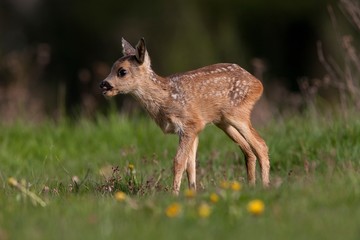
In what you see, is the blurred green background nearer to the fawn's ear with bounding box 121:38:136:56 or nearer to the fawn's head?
the fawn's ear with bounding box 121:38:136:56

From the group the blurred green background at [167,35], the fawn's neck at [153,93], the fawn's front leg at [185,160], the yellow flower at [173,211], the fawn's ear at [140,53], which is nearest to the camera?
the yellow flower at [173,211]

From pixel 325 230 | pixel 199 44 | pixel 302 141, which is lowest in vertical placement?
pixel 199 44

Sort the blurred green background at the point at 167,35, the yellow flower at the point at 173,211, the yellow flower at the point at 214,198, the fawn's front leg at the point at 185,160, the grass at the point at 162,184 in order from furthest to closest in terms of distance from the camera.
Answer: the blurred green background at the point at 167,35 < the fawn's front leg at the point at 185,160 < the yellow flower at the point at 214,198 < the yellow flower at the point at 173,211 < the grass at the point at 162,184

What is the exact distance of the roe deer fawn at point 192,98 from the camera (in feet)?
32.4

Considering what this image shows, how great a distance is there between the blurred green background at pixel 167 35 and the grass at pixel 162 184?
552 inches

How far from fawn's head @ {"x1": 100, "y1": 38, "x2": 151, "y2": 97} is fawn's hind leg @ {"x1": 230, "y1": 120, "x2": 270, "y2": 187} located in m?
1.05

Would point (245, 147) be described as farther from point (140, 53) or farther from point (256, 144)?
point (140, 53)

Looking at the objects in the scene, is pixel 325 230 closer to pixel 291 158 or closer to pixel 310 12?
pixel 291 158

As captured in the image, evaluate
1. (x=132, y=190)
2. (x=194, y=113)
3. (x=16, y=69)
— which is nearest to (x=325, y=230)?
(x=132, y=190)

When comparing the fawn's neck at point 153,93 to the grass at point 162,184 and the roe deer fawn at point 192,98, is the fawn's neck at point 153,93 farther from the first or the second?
the grass at point 162,184

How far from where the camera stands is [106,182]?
9.35 metres

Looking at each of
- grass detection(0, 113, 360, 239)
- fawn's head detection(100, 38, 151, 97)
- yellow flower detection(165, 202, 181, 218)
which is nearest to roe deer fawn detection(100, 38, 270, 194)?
fawn's head detection(100, 38, 151, 97)

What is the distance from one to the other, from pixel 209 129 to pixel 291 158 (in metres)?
2.06

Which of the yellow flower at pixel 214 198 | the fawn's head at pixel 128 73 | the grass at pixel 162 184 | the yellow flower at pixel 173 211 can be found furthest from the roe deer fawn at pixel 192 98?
the yellow flower at pixel 173 211
